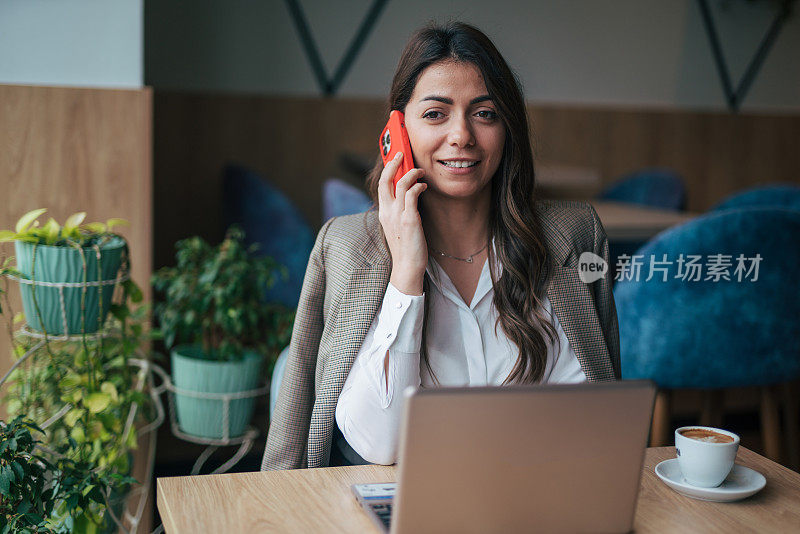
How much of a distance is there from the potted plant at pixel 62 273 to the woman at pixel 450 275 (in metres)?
0.61

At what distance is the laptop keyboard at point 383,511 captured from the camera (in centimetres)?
98

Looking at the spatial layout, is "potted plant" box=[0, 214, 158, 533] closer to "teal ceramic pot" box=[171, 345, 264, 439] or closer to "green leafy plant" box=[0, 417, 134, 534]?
"green leafy plant" box=[0, 417, 134, 534]

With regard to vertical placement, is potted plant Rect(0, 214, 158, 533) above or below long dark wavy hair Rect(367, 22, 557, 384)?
below

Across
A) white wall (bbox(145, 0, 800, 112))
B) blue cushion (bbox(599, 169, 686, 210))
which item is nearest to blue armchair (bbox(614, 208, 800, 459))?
white wall (bbox(145, 0, 800, 112))

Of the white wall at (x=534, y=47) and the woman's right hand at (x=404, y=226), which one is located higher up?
the white wall at (x=534, y=47)

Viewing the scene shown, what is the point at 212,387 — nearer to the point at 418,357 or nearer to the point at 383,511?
the point at 418,357

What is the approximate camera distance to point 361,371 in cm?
140

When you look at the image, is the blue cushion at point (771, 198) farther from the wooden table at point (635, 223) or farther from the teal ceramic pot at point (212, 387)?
the teal ceramic pot at point (212, 387)

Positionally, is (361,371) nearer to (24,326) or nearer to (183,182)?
(24,326)

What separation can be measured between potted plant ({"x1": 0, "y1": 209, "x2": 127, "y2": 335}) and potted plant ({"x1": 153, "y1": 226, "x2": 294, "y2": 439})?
53 cm

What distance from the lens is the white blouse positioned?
1354 mm

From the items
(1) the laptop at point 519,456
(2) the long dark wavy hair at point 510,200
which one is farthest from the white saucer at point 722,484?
(2) the long dark wavy hair at point 510,200

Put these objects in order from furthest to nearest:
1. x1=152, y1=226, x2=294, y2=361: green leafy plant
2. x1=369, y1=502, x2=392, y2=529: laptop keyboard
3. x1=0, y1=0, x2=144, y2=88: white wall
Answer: x1=152, y1=226, x2=294, y2=361: green leafy plant < x1=0, y1=0, x2=144, y2=88: white wall < x1=369, y1=502, x2=392, y2=529: laptop keyboard

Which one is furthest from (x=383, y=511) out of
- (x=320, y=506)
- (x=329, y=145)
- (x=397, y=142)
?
(x=329, y=145)
